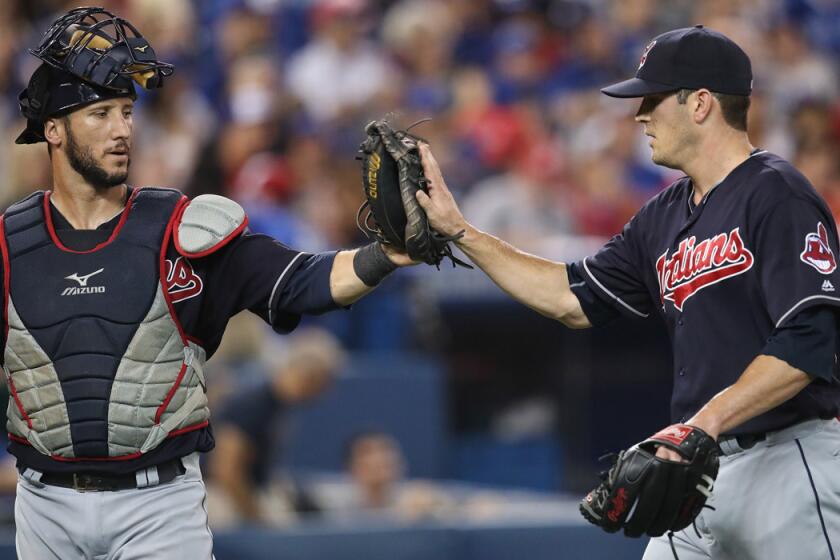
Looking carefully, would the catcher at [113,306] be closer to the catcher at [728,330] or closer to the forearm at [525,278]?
the forearm at [525,278]

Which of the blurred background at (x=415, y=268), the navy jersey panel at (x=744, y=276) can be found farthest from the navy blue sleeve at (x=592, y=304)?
the blurred background at (x=415, y=268)

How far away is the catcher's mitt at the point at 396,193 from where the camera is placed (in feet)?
12.8

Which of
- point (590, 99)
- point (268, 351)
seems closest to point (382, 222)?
point (268, 351)

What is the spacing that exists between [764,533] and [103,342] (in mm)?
1854

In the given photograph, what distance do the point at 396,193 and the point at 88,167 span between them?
0.88 meters

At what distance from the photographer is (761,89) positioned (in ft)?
31.4

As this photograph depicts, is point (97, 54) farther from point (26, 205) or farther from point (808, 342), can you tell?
point (808, 342)

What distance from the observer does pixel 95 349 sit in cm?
364

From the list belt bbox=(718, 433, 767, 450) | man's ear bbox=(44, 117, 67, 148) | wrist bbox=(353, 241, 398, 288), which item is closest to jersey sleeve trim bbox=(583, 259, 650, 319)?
belt bbox=(718, 433, 767, 450)

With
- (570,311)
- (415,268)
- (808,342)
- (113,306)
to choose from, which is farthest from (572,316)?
(415,268)

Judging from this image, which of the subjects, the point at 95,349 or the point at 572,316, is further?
the point at 572,316

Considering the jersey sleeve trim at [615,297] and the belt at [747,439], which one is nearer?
the belt at [747,439]

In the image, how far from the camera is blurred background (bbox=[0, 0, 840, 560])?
22.3ft

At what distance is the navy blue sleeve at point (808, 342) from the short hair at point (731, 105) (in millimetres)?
651
